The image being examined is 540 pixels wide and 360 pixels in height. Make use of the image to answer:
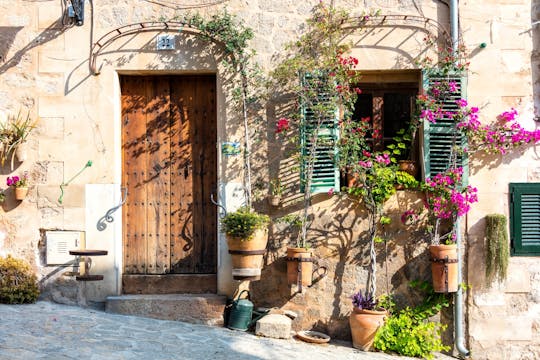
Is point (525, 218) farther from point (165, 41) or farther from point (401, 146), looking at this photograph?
point (165, 41)

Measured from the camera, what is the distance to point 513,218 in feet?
20.2

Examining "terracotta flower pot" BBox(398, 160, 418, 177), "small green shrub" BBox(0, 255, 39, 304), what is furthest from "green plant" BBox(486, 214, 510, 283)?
"small green shrub" BBox(0, 255, 39, 304)

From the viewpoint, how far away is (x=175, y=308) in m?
5.93

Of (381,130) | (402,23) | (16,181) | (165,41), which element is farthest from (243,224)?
(402,23)

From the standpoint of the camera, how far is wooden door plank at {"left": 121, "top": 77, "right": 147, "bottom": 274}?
20.8 ft

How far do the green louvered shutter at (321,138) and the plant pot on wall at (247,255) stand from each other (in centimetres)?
81

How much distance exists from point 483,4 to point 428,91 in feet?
3.82

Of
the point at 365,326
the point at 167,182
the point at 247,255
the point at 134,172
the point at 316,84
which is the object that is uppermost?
the point at 316,84

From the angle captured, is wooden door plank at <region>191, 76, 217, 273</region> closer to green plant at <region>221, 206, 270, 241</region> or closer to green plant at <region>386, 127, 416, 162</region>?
green plant at <region>221, 206, 270, 241</region>

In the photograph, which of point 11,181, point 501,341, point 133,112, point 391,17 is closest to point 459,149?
point 391,17

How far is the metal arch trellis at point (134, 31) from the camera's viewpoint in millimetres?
6141

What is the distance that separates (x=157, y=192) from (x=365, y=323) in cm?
263

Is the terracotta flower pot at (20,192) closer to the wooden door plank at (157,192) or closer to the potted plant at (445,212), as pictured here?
the wooden door plank at (157,192)

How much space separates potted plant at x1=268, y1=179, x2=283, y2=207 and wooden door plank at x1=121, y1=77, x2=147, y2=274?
142 centimetres
